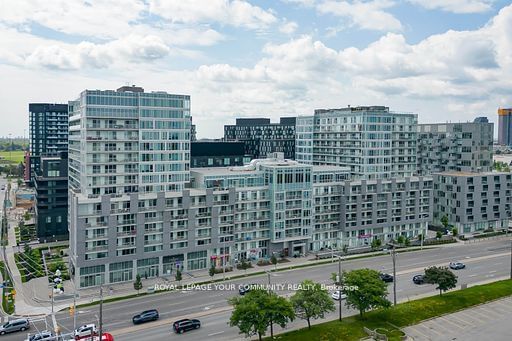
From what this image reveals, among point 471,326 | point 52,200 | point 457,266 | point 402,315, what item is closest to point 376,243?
point 457,266

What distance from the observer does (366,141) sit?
13150cm

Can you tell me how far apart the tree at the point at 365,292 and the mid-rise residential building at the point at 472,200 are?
82494mm

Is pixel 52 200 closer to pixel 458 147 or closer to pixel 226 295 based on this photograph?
pixel 226 295

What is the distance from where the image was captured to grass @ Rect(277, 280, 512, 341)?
215 ft

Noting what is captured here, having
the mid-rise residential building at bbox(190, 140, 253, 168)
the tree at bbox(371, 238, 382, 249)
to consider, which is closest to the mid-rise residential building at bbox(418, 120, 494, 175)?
the tree at bbox(371, 238, 382, 249)

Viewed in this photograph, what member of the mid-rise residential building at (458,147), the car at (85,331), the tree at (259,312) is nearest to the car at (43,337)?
the car at (85,331)

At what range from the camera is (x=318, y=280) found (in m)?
93.2

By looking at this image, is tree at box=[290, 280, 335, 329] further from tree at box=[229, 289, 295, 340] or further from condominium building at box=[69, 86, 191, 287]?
condominium building at box=[69, 86, 191, 287]

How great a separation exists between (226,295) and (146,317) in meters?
17.2

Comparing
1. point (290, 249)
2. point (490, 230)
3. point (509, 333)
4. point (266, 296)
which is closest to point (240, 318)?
point (266, 296)

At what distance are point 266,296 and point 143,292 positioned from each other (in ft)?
113

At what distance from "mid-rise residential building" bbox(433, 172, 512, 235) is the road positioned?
1801 cm

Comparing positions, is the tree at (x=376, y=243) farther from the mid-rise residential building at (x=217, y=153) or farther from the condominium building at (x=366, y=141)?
the mid-rise residential building at (x=217, y=153)

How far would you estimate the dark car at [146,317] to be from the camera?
71.4 meters
